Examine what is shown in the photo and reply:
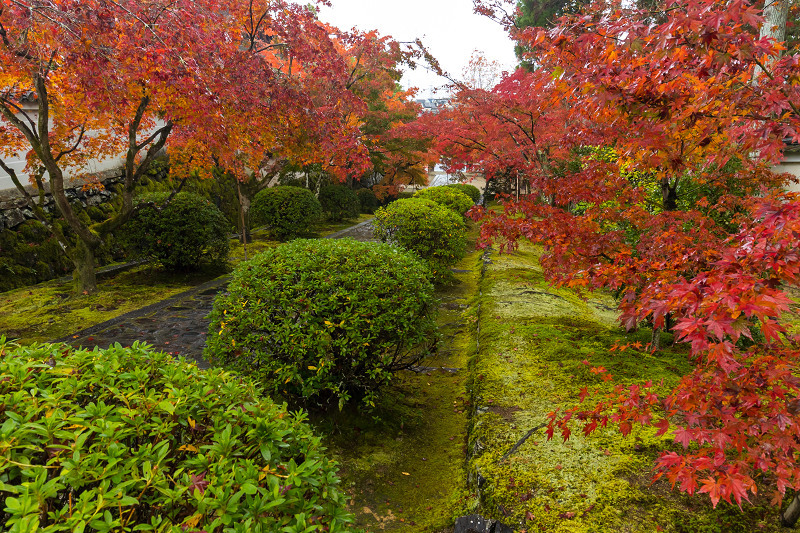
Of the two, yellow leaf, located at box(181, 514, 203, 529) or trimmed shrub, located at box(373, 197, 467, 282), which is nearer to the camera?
yellow leaf, located at box(181, 514, 203, 529)

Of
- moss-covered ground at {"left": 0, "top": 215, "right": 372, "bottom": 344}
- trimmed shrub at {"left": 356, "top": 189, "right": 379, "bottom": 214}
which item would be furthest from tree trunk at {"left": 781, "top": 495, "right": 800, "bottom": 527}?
trimmed shrub at {"left": 356, "top": 189, "right": 379, "bottom": 214}

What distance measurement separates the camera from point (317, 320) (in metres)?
3.44

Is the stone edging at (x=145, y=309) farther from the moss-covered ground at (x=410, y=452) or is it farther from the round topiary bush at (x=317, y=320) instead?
the moss-covered ground at (x=410, y=452)

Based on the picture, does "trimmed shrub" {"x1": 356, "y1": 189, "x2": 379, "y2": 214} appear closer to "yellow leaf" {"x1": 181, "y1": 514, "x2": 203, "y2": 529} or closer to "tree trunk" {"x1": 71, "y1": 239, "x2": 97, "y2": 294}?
"tree trunk" {"x1": 71, "y1": 239, "x2": 97, "y2": 294}

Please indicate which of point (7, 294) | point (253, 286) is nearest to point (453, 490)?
point (253, 286)

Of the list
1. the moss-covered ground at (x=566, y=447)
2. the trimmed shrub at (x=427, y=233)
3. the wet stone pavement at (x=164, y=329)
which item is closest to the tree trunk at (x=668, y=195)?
the moss-covered ground at (x=566, y=447)

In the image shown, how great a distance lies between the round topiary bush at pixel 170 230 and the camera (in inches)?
337

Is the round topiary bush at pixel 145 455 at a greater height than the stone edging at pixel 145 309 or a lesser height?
greater

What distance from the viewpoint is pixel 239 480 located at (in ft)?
4.25

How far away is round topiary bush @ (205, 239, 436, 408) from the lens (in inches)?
134

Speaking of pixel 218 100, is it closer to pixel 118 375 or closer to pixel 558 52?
pixel 558 52

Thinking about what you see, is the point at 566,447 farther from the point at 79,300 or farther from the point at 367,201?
the point at 367,201

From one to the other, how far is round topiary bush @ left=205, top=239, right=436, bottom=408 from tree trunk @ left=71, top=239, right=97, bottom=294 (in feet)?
18.0

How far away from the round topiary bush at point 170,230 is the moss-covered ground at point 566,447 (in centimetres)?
631
